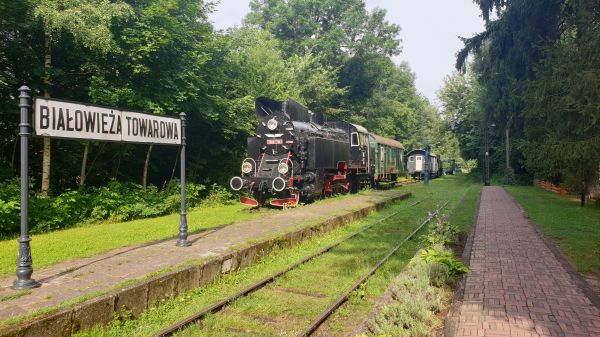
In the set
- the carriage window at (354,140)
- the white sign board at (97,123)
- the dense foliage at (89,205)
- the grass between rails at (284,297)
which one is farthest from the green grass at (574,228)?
the dense foliage at (89,205)

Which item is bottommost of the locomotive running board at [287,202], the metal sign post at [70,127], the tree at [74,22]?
the locomotive running board at [287,202]

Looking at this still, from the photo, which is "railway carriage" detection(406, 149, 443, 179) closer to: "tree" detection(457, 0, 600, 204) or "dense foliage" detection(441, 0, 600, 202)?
"dense foliage" detection(441, 0, 600, 202)

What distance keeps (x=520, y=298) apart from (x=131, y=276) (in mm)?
5377

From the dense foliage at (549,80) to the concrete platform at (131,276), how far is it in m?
9.79

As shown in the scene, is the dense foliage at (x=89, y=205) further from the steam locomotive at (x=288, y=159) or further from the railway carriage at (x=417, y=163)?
the railway carriage at (x=417, y=163)

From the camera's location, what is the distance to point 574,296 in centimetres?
557

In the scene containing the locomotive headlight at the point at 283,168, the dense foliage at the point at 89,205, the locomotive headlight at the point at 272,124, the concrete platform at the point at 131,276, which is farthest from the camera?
the locomotive headlight at the point at 272,124

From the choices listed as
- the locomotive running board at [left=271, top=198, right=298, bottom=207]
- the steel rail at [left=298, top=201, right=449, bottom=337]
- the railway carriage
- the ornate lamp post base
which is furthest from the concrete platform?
the railway carriage

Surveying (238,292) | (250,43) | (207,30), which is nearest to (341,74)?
(250,43)

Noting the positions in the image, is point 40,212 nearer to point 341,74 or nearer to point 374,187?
point 374,187

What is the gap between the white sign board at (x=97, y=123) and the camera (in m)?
5.41

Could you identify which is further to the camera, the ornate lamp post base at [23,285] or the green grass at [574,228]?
the green grass at [574,228]

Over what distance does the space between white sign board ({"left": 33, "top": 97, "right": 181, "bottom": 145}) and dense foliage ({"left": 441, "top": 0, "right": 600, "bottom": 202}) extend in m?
12.6

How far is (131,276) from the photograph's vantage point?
18.9ft
